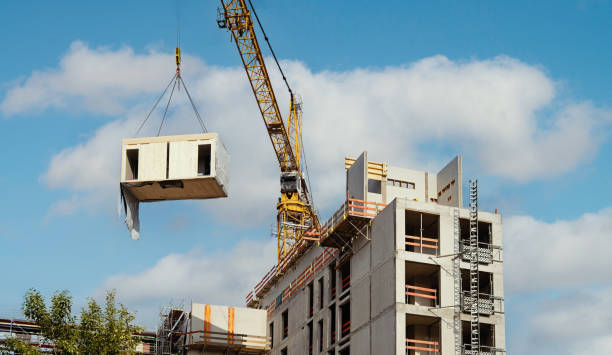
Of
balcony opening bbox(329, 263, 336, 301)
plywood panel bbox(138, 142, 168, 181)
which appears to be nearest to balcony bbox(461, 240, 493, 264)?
balcony opening bbox(329, 263, 336, 301)

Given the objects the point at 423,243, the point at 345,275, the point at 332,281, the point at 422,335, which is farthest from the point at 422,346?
the point at 332,281

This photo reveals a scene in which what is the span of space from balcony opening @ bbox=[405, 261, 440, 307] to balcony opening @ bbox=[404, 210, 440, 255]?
1094 mm

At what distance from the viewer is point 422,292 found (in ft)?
191

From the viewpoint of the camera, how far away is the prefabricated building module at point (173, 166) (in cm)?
4244

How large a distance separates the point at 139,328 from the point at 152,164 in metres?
12.4

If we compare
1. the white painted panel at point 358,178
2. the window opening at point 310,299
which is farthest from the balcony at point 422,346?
the window opening at point 310,299

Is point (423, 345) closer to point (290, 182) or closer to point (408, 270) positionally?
point (408, 270)

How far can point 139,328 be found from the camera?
51219mm

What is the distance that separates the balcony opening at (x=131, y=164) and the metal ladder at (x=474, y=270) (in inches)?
867

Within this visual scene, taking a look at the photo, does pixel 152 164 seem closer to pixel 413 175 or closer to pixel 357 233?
pixel 357 233

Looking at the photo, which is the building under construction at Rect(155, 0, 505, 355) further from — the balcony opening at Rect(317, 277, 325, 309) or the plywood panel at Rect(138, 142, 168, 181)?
the plywood panel at Rect(138, 142, 168, 181)

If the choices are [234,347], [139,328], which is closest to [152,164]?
[139,328]

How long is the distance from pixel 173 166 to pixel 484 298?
80.7ft

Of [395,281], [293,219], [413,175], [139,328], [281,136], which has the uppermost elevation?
[281,136]
